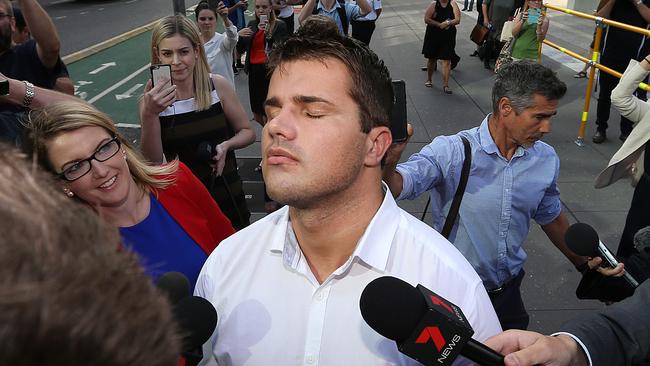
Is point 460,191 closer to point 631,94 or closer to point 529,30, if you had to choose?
point 631,94

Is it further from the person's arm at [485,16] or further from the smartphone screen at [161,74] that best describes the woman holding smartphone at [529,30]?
the smartphone screen at [161,74]

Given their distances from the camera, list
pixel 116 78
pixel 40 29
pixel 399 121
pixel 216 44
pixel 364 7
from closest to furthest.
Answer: pixel 399 121
pixel 40 29
pixel 216 44
pixel 364 7
pixel 116 78

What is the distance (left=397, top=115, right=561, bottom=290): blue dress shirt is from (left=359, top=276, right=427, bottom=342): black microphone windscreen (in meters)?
1.38

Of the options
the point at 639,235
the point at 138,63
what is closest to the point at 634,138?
the point at 639,235

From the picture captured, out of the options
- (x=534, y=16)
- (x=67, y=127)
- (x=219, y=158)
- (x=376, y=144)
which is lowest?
(x=219, y=158)

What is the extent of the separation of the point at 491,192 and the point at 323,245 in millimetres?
1287

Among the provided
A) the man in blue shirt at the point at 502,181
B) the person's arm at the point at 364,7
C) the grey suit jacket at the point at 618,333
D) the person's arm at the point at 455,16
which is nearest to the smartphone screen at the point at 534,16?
the person's arm at the point at 455,16

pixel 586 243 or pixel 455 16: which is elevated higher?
pixel 586 243

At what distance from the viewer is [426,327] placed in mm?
1170

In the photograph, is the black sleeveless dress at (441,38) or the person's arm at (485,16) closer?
the black sleeveless dress at (441,38)

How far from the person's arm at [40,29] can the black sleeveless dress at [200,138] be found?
1.14 meters

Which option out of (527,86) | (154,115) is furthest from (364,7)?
(527,86)

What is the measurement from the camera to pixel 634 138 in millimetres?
3424

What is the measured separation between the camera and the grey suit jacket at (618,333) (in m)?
1.57
